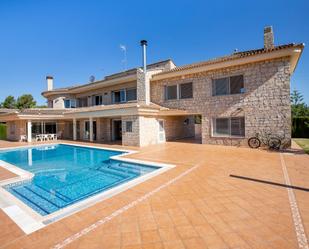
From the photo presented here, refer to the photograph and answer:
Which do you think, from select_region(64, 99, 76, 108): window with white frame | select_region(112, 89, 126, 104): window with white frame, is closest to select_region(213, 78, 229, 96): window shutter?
select_region(112, 89, 126, 104): window with white frame

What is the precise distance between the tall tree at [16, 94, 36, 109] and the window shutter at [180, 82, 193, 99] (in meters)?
52.0

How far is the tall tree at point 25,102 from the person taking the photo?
5078 cm

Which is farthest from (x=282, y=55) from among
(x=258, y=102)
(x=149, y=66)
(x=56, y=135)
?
(x=56, y=135)

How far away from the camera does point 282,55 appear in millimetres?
12492

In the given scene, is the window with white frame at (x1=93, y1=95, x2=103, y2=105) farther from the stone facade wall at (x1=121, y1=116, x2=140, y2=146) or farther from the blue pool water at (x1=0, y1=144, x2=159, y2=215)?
the blue pool water at (x1=0, y1=144, x2=159, y2=215)

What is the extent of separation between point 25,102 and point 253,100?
59687mm

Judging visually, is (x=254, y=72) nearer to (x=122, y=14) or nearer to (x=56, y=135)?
(x=122, y=14)

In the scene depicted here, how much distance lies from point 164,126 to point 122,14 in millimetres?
11471

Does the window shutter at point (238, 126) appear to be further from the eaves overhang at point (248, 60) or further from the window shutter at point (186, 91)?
the window shutter at point (186, 91)

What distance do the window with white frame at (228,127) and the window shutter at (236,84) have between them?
238cm

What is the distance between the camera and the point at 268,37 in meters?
13.7

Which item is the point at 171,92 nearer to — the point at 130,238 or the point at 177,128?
the point at 177,128

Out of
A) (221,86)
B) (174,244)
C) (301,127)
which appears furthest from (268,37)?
(174,244)

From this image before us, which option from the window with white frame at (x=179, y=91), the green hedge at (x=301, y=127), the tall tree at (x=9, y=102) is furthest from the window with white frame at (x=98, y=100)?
the tall tree at (x=9, y=102)
